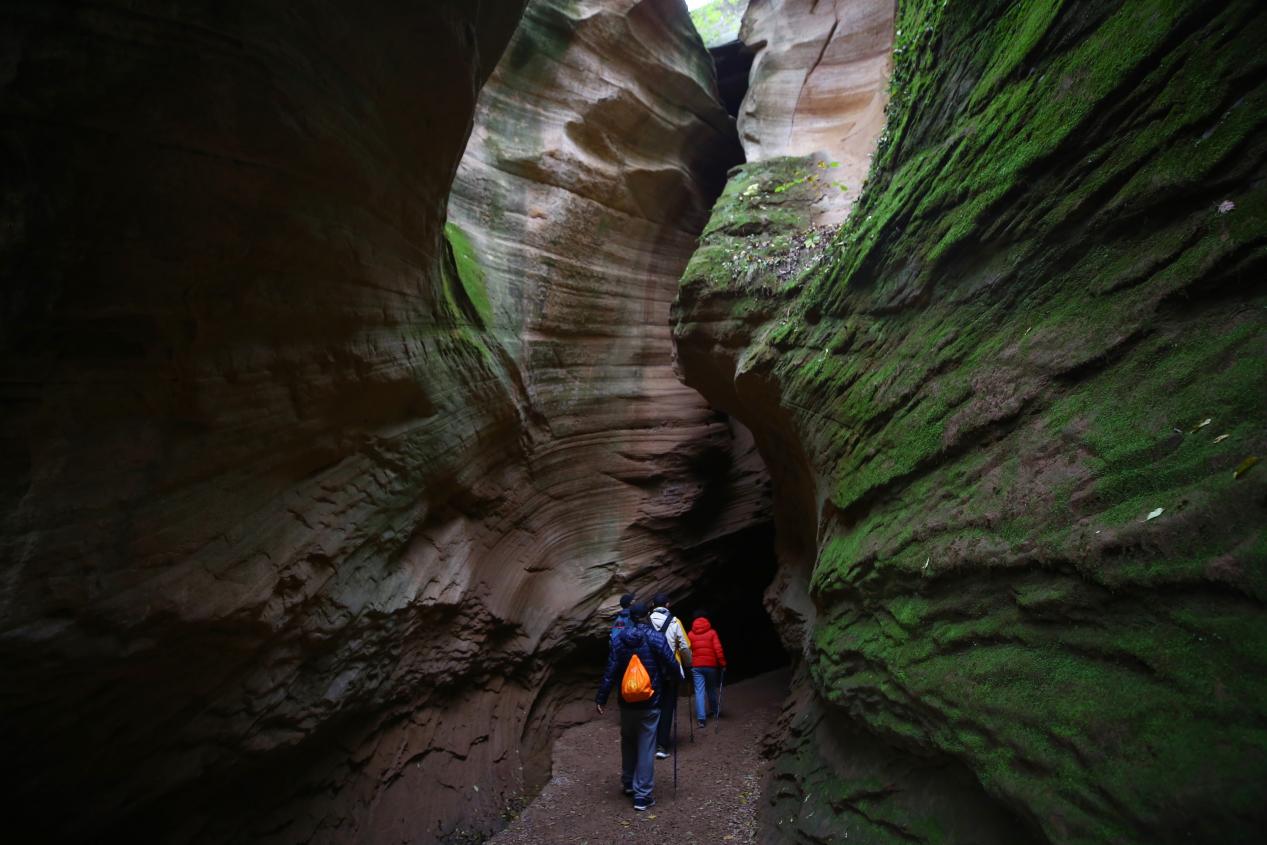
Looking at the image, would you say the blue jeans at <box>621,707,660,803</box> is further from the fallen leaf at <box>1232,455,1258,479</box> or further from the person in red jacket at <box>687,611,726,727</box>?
A: the fallen leaf at <box>1232,455,1258,479</box>

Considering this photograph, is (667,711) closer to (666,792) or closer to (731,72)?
(666,792)

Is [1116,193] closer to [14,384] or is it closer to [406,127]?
[406,127]

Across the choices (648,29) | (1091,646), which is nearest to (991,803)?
(1091,646)

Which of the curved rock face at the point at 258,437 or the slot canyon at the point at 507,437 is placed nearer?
the slot canyon at the point at 507,437

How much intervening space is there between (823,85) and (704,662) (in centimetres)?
949

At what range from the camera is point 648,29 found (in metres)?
11.4

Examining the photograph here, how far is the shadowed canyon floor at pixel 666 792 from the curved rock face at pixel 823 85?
25.6ft

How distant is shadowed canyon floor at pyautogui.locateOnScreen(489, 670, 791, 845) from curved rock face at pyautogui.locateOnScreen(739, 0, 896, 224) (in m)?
7.81

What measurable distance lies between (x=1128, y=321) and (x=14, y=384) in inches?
214

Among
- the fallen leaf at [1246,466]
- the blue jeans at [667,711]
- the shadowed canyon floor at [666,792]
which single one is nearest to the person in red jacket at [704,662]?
the shadowed canyon floor at [666,792]

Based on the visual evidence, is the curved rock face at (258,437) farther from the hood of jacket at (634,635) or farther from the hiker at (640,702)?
the hood of jacket at (634,635)

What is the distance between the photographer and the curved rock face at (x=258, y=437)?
3537mm

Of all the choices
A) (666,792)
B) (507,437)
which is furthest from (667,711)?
(507,437)

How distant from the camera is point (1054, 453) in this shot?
121 inches
